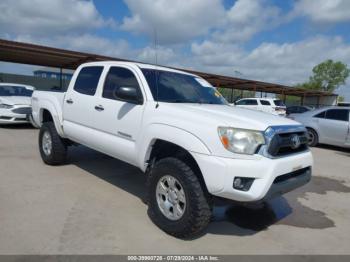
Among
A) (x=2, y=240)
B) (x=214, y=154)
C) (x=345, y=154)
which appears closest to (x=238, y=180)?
(x=214, y=154)

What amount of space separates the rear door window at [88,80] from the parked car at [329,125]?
824cm

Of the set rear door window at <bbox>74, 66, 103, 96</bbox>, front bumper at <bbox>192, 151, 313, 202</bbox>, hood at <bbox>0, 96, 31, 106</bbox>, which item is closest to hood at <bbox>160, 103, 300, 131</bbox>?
front bumper at <bbox>192, 151, 313, 202</bbox>

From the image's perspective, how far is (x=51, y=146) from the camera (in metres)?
5.84

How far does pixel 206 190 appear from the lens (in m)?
3.34

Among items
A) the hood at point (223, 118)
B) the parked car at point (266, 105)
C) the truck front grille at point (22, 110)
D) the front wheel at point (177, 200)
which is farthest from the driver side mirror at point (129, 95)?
the parked car at point (266, 105)

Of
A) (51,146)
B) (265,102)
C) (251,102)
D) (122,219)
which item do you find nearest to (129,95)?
(122,219)

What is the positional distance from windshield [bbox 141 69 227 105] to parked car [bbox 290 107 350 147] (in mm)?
7065

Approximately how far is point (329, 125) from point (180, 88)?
7.94m

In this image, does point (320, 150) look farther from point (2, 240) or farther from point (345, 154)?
point (2, 240)

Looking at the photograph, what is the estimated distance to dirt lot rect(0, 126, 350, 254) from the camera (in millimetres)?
3271

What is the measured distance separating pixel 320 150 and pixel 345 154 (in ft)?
2.46

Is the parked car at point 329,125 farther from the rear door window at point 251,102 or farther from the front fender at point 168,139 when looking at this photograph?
the rear door window at point 251,102

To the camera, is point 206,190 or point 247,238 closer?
point 206,190

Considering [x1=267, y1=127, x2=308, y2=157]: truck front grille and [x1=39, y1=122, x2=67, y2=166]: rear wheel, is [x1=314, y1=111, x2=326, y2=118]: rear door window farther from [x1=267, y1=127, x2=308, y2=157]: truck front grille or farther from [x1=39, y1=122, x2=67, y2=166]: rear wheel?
[x1=39, y1=122, x2=67, y2=166]: rear wheel
